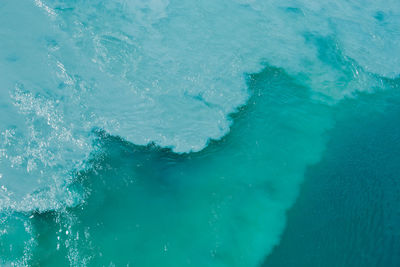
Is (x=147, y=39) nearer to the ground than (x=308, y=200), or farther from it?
farther from it

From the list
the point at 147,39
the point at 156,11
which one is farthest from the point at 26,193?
the point at 156,11

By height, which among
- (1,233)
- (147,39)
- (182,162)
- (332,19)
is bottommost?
(1,233)

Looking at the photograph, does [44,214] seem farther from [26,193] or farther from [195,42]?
[195,42]

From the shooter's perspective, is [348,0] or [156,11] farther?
[348,0]

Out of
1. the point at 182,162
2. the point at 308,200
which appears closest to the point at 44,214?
the point at 182,162

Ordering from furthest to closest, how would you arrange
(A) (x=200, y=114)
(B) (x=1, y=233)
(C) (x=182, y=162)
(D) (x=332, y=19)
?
(D) (x=332, y=19) → (A) (x=200, y=114) → (C) (x=182, y=162) → (B) (x=1, y=233)

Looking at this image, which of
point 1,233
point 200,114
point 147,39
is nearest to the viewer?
point 1,233

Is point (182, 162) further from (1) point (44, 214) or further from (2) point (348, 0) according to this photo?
(2) point (348, 0)

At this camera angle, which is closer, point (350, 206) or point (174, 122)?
point (350, 206)
